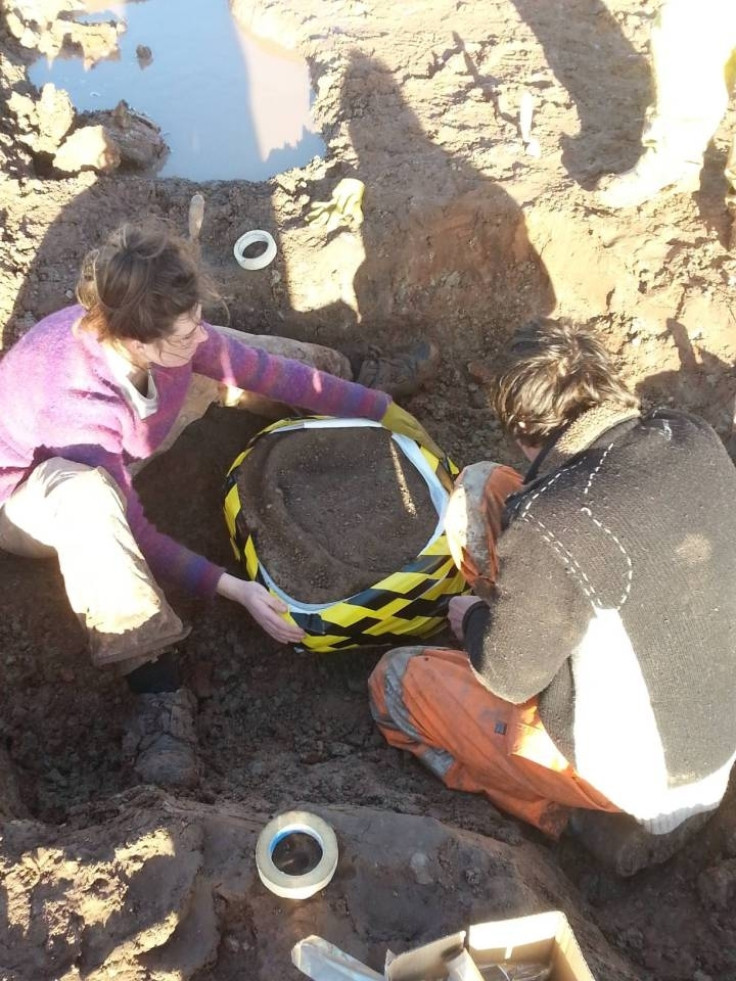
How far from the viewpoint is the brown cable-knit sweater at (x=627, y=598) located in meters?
1.61

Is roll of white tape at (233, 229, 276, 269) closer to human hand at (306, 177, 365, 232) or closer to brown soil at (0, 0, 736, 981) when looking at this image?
brown soil at (0, 0, 736, 981)

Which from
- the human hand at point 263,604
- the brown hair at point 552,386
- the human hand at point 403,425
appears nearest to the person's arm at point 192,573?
the human hand at point 263,604

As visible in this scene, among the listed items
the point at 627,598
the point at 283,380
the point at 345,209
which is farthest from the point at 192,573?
the point at 345,209

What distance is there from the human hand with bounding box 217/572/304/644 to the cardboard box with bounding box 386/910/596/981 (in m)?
1.32

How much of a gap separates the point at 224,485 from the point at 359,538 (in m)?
0.64

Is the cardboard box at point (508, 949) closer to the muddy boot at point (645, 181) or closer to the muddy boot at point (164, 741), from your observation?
the muddy boot at point (164, 741)

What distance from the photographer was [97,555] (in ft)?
7.24

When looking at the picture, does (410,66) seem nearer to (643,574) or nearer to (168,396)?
(168,396)

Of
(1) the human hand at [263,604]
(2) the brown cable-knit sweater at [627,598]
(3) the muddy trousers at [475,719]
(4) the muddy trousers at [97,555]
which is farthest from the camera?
(1) the human hand at [263,604]

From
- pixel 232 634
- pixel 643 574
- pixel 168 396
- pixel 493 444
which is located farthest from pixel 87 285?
pixel 493 444

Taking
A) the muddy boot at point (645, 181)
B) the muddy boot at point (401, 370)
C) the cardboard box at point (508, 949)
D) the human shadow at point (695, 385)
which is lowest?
the human shadow at point (695, 385)

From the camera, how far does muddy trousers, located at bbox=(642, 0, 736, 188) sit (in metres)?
3.33

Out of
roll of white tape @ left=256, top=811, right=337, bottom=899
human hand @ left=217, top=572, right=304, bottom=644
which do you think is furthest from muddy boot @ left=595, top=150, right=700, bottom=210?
roll of white tape @ left=256, top=811, right=337, bottom=899

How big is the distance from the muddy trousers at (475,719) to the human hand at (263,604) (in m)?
0.31
